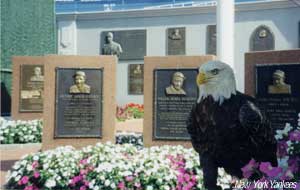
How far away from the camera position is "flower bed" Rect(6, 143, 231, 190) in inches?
231

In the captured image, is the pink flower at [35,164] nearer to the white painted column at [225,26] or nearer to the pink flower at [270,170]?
the white painted column at [225,26]

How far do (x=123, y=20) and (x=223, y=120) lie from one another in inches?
826

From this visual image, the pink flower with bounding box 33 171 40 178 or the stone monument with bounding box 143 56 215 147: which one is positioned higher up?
the stone monument with bounding box 143 56 215 147

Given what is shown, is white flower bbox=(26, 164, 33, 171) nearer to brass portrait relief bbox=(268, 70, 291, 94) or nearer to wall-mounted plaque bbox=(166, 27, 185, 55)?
brass portrait relief bbox=(268, 70, 291, 94)

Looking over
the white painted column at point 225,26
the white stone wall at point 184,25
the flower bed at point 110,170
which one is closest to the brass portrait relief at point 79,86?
the flower bed at point 110,170

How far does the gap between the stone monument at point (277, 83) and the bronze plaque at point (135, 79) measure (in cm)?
1590

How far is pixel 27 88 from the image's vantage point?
525 inches

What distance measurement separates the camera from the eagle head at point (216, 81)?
315cm

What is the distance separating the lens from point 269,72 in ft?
22.9

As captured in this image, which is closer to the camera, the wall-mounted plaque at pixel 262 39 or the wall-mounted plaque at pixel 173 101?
the wall-mounted plaque at pixel 173 101

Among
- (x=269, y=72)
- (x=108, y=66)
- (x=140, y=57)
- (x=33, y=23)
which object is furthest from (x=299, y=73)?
(x=140, y=57)

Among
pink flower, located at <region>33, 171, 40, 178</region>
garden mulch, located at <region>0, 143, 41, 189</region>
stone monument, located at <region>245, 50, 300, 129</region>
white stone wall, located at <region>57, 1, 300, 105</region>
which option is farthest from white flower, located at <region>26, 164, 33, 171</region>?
white stone wall, located at <region>57, 1, 300, 105</region>

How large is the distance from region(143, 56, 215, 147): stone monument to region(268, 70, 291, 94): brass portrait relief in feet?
3.78

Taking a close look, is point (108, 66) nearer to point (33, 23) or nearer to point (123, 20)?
point (33, 23)
